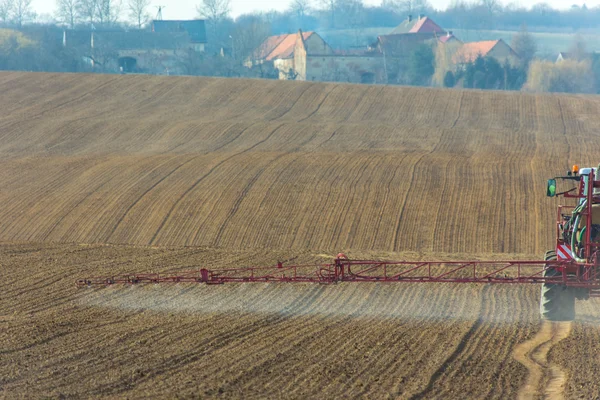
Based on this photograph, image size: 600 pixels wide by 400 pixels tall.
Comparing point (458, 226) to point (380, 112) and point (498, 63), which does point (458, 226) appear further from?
point (498, 63)

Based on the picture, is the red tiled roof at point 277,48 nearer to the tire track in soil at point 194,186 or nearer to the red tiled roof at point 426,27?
the red tiled roof at point 426,27

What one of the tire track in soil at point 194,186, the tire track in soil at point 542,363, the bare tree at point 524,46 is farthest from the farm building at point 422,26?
the tire track in soil at point 542,363

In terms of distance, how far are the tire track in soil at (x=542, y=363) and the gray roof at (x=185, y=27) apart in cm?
9306

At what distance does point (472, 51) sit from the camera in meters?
82.6

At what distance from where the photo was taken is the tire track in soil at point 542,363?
10.1 meters

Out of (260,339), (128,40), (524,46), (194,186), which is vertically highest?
(524,46)

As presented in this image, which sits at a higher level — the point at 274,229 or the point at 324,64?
the point at 324,64

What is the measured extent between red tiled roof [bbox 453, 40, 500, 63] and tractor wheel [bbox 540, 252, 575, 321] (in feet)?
226

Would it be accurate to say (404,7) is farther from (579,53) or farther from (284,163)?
(284,163)

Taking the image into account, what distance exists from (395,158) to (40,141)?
17.1m

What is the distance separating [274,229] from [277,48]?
7626cm

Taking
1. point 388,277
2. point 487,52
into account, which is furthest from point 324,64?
point 388,277

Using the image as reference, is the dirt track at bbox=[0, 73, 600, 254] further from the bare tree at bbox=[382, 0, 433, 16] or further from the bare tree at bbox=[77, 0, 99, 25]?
the bare tree at bbox=[382, 0, 433, 16]

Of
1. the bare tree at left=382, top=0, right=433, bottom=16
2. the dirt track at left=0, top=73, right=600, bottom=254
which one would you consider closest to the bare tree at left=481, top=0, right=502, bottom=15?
the bare tree at left=382, top=0, right=433, bottom=16
